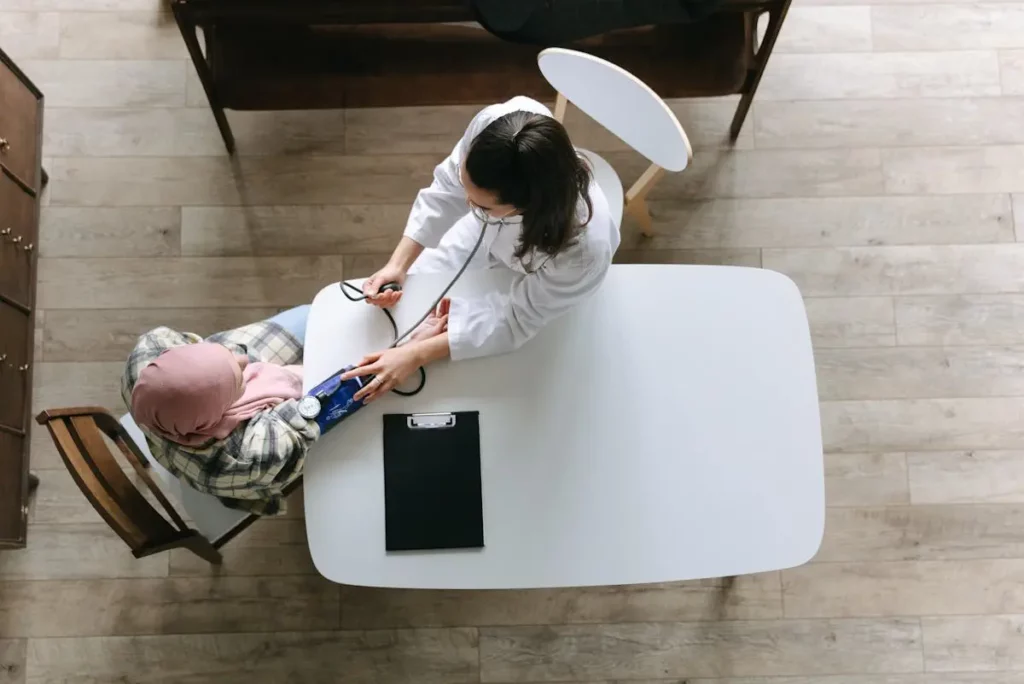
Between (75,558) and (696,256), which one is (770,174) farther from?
(75,558)

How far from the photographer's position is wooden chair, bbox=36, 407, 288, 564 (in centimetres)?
122

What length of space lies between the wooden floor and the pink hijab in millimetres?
757

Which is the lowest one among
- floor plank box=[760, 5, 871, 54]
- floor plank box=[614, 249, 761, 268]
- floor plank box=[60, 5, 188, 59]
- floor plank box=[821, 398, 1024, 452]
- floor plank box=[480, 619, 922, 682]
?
floor plank box=[480, 619, 922, 682]

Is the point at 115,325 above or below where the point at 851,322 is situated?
above

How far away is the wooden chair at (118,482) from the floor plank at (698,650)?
75 centimetres

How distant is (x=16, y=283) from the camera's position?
1.83 meters

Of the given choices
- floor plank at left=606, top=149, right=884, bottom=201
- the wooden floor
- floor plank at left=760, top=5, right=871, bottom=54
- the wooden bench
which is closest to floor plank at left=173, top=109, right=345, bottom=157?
the wooden floor

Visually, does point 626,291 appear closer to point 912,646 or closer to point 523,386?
point 523,386

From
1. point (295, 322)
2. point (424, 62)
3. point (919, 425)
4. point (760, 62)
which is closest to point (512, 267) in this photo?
point (295, 322)

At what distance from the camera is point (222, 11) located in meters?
1.57

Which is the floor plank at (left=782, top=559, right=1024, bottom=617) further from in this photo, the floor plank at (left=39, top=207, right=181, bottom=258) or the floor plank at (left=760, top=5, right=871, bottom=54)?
the floor plank at (left=39, top=207, right=181, bottom=258)

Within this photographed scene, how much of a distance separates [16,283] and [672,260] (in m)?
1.53

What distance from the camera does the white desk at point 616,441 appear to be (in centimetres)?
127

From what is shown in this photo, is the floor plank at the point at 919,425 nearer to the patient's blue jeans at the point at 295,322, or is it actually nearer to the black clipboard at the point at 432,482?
the black clipboard at the point at 432,482
